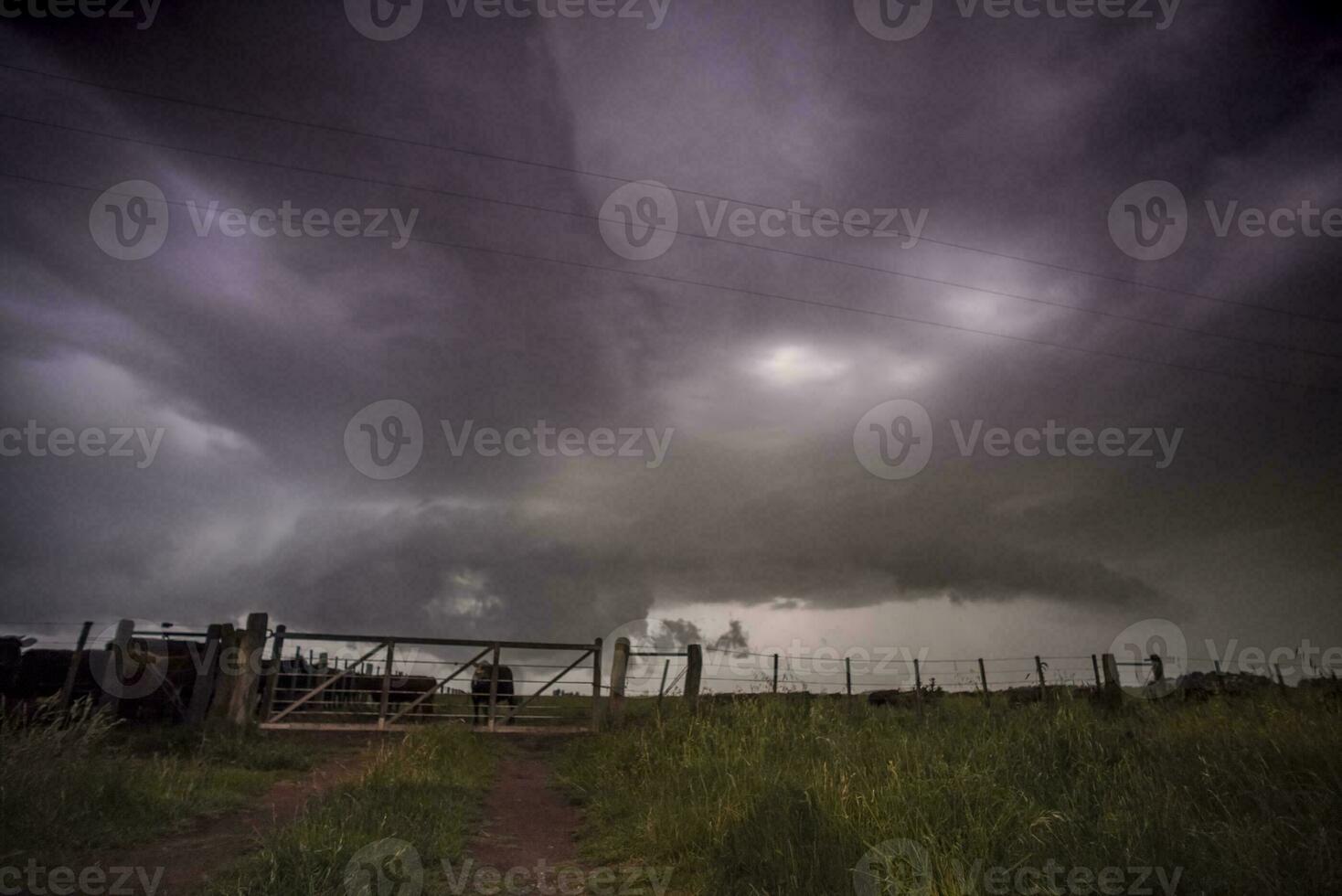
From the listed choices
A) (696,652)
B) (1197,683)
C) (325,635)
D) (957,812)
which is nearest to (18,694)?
(325,635)

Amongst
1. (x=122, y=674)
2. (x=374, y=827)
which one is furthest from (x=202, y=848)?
(x=122, y=674)

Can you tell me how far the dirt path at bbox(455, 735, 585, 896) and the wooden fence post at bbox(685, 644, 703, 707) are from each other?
3.15m

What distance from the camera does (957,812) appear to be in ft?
15.3

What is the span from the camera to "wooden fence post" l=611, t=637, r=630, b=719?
14633 millimetres

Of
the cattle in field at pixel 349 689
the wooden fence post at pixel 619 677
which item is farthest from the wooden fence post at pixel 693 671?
the cattle in field at pixel 349 689

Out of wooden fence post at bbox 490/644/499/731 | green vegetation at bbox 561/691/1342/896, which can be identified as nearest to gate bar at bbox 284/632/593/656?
wooden fence post at bbox 490/644/499/731

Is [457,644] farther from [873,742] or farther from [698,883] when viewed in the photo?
[698,883]

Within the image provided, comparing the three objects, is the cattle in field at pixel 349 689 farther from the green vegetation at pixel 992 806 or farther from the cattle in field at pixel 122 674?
the green vegetation at pixel 992 806

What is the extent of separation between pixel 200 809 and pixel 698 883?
5329 millimetres

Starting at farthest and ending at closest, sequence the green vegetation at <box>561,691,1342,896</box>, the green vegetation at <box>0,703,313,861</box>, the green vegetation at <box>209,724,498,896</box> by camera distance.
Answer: the green vegetation at <box>0,703,313,861</box>
the green vegetation at <box>209,724,498,896</box>
the green vegetation at <box>561,691,1342,896</box>

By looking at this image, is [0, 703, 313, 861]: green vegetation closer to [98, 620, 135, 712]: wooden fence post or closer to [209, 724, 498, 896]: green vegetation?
[209, 724, 498, 896]: green vegetation

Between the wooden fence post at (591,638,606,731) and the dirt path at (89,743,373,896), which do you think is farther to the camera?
Answer: the wooden fence post at (591,638,606,731)

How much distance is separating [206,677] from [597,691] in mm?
7339

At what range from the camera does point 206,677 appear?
13406 millimetres
